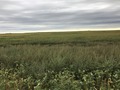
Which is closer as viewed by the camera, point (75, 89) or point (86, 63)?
point (75, 89)

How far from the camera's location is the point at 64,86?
4.26 m

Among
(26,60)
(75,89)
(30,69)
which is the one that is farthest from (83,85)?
(26,60)

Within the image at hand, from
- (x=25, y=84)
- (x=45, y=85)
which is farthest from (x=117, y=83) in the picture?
(x=25, y=84)

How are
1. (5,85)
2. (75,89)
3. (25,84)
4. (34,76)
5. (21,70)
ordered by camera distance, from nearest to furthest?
(75,89), (5,85), (25,84), (34,76), (21,70)

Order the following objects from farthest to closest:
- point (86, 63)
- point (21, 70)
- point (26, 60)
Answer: point (26, 60) < point (86, 63) < point (21, 70)

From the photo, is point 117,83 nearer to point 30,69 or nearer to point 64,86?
point 64,86

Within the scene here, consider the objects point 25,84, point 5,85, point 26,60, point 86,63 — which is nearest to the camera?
point 5,85

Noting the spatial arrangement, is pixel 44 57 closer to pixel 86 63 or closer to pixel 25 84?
pixel 86 63

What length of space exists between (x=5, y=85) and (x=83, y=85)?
1.78 metres

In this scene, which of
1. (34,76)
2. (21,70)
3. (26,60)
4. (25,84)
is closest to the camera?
(25,84)

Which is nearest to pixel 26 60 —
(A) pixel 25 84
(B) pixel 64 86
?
(A) pixel 25 84

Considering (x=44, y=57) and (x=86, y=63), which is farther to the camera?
(x=44, y=57)

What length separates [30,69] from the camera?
7.10m

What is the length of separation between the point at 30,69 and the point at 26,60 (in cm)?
190
